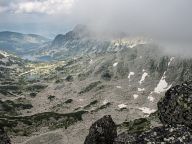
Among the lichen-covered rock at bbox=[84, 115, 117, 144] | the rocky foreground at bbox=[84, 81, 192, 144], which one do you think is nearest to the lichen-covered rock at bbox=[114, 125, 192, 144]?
the rocky foreground at bbox=[84, 81, 192, 144]

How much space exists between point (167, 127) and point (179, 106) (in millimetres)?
6887

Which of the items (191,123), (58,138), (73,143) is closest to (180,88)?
(191,123)

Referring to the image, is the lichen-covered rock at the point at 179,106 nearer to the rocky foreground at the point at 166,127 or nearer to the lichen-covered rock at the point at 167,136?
the rocky foreground at the point at 166,127

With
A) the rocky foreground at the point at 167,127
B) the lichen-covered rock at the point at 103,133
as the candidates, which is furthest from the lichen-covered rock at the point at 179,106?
the lichen-covered rock at the point at 103,133

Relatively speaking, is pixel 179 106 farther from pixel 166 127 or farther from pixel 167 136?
pixel 167 136

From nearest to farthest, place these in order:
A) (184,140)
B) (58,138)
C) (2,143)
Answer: (184,140) → (2,143) → (58,138)

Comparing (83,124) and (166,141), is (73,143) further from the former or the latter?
(166,141)

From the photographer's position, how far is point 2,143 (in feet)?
99.1

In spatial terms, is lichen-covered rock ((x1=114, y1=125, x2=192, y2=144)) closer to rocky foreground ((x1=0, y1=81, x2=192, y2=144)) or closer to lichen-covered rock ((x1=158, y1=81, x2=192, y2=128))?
rocky foreground ((x1=0, y1=81, x2=192, y2=144))

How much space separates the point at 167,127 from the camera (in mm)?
16875

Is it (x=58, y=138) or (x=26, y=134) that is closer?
(x=58, y=138)

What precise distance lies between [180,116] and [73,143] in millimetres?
131568

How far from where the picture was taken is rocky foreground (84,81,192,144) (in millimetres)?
16203

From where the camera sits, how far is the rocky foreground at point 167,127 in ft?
53.2
